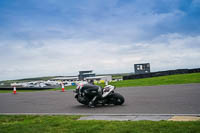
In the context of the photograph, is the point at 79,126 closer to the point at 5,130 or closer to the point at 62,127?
the point at 62,127

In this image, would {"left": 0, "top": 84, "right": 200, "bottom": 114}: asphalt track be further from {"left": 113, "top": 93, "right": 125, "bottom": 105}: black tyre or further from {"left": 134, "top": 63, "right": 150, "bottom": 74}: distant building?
{"left": 134, "top": 63, "right": 150, "bottom": 74}: distant building

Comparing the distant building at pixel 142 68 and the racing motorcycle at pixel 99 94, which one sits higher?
the distant building at pixel 142 68

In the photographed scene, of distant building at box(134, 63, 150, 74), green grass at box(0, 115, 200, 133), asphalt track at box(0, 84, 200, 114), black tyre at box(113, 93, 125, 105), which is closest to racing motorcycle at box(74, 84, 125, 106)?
black tyre at box(113, 93, 125, 105)

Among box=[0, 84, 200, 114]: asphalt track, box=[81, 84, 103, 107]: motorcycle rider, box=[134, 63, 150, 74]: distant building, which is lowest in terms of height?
box=[0, 84, 200, 114]: asphalt track

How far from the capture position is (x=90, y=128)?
20.6ft

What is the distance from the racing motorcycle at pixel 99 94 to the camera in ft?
37.6

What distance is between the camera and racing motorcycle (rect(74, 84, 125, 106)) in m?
11.5

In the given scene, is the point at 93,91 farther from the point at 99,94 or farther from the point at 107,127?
the point at 107,127

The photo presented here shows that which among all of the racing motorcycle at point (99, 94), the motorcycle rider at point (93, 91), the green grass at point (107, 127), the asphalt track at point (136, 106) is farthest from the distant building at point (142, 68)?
the green grass at point (107, 127)

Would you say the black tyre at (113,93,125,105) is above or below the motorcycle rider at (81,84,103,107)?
below

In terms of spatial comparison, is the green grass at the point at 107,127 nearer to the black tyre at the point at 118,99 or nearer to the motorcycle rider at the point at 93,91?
the motorcycle rider at the point at 93,91

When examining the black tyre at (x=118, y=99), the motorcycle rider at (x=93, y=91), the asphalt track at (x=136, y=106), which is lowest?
the asphalt track at (x=136, y=106)

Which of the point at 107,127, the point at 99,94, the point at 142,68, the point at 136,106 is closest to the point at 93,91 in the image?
the point at 99,94

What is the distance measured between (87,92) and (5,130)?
537 centimetres
